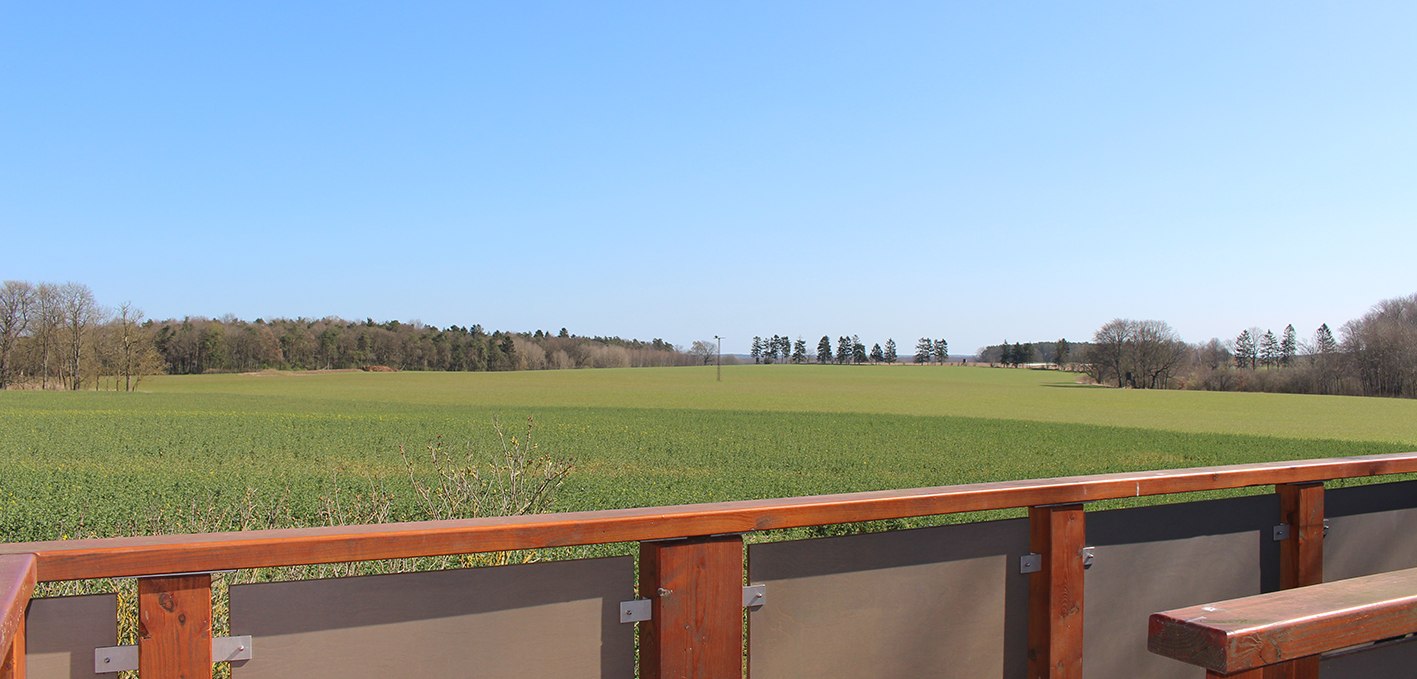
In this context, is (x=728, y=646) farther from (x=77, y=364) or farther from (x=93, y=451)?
(x=77, y=364)

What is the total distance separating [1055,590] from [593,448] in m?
19.0

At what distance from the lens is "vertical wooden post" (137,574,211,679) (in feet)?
4.85

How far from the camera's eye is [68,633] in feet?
4.81

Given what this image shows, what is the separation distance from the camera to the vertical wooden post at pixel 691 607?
5.90ft

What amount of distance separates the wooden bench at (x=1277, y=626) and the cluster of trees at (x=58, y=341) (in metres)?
69.4

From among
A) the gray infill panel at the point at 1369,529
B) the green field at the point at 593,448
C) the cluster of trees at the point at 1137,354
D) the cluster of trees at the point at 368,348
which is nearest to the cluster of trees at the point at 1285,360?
the cluster of trees at the point at 1137,354

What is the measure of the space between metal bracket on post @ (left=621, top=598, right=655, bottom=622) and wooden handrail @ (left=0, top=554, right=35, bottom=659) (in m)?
1.00

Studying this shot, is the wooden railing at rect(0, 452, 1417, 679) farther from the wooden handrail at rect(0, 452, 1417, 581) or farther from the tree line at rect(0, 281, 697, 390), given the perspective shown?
the tree line at rect(0, 281, 697, 390)

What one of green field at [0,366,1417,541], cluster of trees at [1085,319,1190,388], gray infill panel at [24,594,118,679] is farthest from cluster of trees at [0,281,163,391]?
cluster of trees at [1085,319,1190,388]

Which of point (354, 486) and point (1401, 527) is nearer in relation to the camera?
point (1401, 527)

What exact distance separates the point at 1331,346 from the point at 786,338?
306 feet

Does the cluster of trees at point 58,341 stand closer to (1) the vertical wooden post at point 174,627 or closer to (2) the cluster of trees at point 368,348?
(2) the cluster of trees at point 368,348

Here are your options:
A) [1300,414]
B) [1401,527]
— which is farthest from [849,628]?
[1300,414]

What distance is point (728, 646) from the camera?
186 cm
